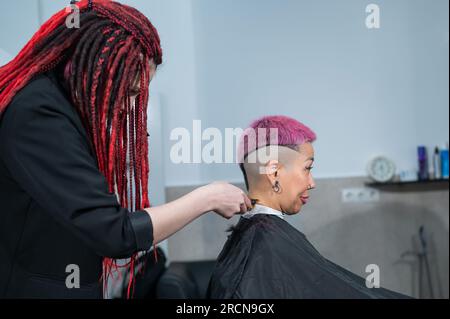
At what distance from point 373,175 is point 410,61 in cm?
48

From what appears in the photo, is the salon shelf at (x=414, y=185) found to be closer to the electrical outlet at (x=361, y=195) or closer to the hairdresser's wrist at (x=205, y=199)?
the electrical outlet at (x=361, y=195)

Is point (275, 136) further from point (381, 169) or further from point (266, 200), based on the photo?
point (381, 169)

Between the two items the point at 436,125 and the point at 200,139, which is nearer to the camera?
the point at 200,139

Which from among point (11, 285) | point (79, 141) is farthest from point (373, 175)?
point (11, 285)

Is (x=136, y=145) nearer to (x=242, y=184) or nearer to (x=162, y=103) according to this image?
(x=162, y=103)

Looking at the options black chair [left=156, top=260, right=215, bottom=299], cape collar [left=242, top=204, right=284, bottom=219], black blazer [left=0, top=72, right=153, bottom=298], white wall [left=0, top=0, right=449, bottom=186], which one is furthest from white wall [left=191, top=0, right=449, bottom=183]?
black chair [left=156, top=260, right=215, bottom=299]

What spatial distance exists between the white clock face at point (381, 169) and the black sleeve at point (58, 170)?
870 millimetres

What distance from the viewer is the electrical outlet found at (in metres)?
1.39

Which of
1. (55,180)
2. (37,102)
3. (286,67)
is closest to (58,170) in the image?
(55,180)

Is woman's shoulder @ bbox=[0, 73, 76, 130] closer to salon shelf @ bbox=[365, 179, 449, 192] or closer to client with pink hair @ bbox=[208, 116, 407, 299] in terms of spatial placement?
client with pink hair @ bbox=[208, 116, 407, 299]

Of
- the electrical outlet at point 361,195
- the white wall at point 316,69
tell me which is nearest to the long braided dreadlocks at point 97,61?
the white wall at point 316,69

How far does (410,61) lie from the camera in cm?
158

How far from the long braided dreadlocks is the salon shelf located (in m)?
0.93
